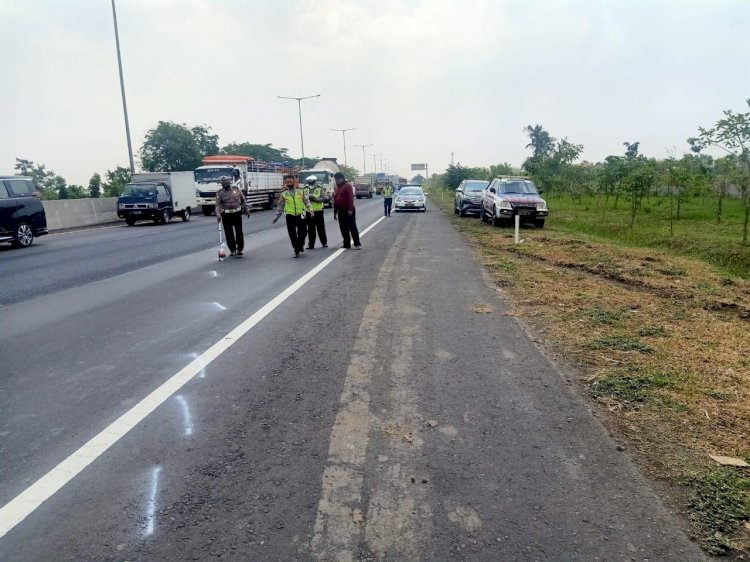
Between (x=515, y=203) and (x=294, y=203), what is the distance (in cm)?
1057

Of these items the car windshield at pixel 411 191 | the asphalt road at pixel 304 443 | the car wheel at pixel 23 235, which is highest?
the car windshield at pixel 411 191

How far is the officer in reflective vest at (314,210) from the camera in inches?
532

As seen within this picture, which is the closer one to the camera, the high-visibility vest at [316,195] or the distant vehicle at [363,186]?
the high-visibility vest at [316,195]

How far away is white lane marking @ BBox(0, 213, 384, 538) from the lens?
9.79ft

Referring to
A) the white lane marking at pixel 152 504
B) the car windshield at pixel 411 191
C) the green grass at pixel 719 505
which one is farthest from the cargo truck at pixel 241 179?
the green grass at pixel 719 505

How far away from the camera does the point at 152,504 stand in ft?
9.93

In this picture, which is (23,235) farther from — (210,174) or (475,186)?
(475,186)

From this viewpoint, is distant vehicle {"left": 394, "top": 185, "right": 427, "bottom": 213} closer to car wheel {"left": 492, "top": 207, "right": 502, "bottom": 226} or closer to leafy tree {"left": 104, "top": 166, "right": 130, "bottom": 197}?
car wheel {"left": 492, "top": 207, "right": 502, "bottom": 226}

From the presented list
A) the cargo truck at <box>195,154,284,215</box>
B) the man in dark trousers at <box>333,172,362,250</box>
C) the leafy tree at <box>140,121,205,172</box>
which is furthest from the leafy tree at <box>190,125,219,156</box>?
the man in dark trousers at <box>333,172,362,250</box>

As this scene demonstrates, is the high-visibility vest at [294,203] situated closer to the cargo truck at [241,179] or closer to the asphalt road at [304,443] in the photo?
the asphalt road at [304,443]

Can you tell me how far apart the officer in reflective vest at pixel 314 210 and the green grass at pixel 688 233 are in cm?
776

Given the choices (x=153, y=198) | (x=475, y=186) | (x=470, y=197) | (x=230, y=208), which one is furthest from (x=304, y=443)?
(x=475, y=186)

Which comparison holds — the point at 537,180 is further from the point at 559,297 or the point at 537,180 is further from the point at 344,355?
the point at 344,355

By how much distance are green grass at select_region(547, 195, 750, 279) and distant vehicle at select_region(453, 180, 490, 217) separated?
149 inches
